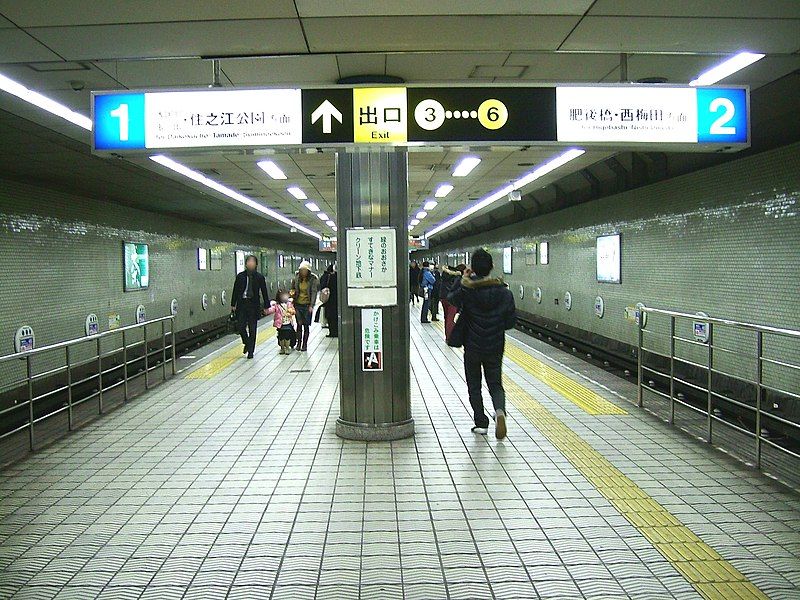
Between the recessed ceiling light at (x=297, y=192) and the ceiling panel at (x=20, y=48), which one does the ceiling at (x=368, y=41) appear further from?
the recessed ceiling light at (x=297, y=192)

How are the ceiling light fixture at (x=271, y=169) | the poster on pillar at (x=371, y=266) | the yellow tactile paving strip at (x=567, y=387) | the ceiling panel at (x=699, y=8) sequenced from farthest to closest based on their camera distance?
the ceiling light fixture at (x=271, y=169)
the yellow tactile paving strip at (x=567, y=387)
the poster on pillar at (x=371, y=266)
the ceiling panel at (x=699, y=8)

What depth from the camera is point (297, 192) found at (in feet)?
39.9

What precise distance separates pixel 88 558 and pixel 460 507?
201cm

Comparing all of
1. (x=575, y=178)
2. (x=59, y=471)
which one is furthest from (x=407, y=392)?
(x=575, y=178)

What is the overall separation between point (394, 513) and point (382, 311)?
74.0 inches

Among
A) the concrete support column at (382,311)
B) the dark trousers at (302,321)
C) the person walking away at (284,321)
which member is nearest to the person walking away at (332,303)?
the dark trousers at (302,321)

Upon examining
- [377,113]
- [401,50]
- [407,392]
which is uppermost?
[401,50]

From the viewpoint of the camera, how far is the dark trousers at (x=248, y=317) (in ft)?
32.2

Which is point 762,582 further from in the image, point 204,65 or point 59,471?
point 204,65

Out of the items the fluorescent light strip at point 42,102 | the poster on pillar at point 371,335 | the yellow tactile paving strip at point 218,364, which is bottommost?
the yellow tactile paving strip at point 218,364

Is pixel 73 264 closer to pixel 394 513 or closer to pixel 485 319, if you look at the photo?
pixel 485 319

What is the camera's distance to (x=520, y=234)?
17219mm

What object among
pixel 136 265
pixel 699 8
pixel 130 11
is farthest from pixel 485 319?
pixel 136 265

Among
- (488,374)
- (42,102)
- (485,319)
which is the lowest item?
(488,374)
